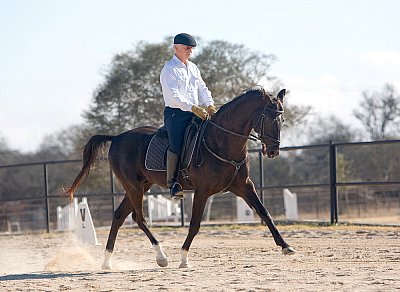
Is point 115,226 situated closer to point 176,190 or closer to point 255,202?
point 176,190

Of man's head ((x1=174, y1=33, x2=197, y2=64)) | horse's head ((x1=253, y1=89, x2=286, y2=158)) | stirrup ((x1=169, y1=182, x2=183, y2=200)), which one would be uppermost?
man's head ((x1=174, y1=33, x2=197, y2=64))

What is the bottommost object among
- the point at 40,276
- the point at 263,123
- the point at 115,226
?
the point at 40,276

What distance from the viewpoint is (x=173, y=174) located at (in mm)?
8984

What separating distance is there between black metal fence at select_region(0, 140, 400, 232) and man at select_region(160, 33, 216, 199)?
21.9ft

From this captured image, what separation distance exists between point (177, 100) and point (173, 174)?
0.83m

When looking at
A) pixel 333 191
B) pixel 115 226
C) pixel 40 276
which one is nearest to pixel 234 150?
pixel 115 226

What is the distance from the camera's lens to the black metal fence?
22.5m

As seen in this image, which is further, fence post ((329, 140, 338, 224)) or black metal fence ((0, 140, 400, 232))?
black metal fence ((0, 140, 400, 232))

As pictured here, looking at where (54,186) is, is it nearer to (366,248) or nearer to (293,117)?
(293,117)

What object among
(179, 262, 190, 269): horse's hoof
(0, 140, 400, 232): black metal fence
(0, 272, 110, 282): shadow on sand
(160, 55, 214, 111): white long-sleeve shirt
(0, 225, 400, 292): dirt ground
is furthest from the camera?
(0, 140, 400, 232): black metal fence

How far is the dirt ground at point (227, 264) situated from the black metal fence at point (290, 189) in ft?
9.51

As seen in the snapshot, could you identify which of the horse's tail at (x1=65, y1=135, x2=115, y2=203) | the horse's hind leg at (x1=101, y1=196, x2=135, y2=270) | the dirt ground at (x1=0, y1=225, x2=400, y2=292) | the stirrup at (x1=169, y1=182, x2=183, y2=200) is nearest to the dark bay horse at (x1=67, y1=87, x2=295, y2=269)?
the stirrup at (x1=169, y1=182, x2=183, y2=200)

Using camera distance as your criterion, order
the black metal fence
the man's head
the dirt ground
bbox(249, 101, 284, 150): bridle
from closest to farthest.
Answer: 1. the dirt ground
2. bbox(249, 101, 284, 150): bridle
3. the man's head
4. the black metal fence

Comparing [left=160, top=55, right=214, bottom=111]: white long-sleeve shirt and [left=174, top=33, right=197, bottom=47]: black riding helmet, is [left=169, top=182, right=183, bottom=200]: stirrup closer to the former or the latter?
[left=160, top=55, right=214, bottom=111]: white long-sleeve shirt
